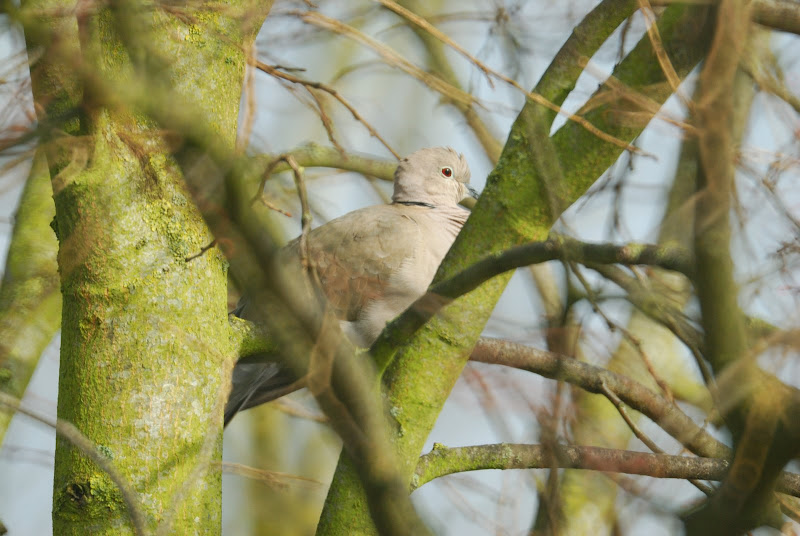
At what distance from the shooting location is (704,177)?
5.18 feet

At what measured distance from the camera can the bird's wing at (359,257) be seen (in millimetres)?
4590

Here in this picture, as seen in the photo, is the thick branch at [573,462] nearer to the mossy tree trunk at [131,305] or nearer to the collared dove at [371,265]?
the mossy tree trunk at [131,305]

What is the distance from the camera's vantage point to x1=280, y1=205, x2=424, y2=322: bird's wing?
4.59 m

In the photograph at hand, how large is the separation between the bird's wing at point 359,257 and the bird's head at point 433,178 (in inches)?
21.7

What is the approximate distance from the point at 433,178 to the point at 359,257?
40.8 inches

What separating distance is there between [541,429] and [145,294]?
1461 mm

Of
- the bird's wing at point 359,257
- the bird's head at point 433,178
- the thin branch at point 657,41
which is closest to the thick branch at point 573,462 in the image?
the thin branch at point 657,41

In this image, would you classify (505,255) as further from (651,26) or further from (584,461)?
(651,26)

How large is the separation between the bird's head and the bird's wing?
1.81 feet

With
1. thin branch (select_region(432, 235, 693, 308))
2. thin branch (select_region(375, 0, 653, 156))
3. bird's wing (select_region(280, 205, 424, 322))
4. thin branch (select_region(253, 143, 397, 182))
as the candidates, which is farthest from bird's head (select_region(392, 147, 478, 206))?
thin branch (select_region(432, 235, 693, 308))

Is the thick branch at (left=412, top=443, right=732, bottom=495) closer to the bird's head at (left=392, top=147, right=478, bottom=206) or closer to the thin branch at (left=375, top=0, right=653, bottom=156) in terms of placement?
the thin branch at (left=375, top=0, right=653, bottom=156)

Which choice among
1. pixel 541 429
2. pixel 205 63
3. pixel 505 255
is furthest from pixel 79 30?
pixel 541 429

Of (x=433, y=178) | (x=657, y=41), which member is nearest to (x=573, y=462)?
(x=657, y=41)

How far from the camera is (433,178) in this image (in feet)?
17.8
